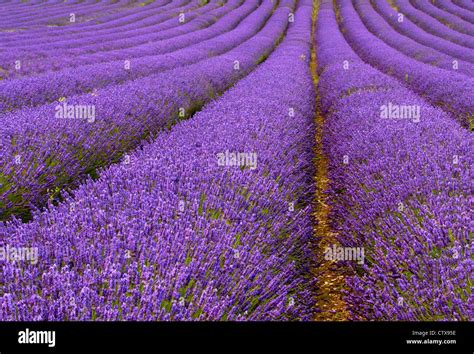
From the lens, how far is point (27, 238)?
6.11ft

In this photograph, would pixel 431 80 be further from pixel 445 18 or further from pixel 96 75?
pixel 445 18

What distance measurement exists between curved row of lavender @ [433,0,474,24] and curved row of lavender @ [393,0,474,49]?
1.05 metres

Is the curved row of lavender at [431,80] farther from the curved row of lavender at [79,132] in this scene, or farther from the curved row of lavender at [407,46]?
the curved row of lavender at [79,132]

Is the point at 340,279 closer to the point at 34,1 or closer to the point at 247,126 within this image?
the point at 247,126

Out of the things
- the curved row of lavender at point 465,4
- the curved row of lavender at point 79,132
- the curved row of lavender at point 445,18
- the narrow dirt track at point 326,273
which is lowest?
the narrow dirt track at point 326,273

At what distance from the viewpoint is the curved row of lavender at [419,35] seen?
35.6ft

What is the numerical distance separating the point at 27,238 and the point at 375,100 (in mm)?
3956

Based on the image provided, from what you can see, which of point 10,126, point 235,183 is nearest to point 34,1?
point 10,126

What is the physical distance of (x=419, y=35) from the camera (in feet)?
46.8

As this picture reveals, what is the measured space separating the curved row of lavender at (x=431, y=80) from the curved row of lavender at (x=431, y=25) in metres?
2.41

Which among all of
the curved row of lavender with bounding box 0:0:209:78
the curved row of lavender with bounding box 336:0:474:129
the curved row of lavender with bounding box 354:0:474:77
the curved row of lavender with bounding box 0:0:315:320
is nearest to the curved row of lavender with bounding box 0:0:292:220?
the curved row of lavender with bounding box 0:0:315:320

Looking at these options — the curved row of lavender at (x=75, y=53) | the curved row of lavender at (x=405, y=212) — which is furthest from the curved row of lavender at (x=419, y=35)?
the curved row of lavender at (x=405, y=212)

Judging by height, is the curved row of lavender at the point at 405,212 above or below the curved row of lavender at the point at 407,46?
below

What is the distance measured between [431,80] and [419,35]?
834 cm
